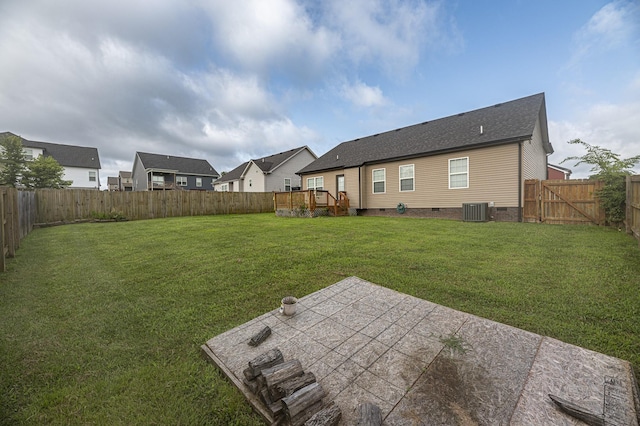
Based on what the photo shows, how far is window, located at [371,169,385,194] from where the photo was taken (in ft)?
48.4

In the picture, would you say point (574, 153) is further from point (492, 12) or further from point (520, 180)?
point (492, 12)

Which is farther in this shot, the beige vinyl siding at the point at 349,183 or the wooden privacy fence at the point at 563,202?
the beige vinyl siding at the point at 349,183

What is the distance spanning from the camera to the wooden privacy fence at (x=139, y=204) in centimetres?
1236

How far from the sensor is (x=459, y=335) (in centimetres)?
243

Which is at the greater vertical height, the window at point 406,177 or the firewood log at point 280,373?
the window at point 406,177

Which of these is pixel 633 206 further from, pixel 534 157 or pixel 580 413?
pixel 580 413

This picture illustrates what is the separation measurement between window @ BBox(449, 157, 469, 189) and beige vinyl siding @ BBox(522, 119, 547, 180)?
6.65 ft

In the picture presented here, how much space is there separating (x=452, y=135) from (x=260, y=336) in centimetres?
1351

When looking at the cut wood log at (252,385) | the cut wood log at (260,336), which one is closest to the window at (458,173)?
the cut wood log at (260,336)

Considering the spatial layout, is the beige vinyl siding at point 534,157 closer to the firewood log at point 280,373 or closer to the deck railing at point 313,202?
the deck railing at point 313,202

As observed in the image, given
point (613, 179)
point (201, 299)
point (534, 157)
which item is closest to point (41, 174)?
point (201, 299)

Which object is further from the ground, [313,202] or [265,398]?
[313,202]

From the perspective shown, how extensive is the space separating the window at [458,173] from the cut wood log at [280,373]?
12006 millimetres

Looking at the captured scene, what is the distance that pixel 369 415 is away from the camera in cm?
151
